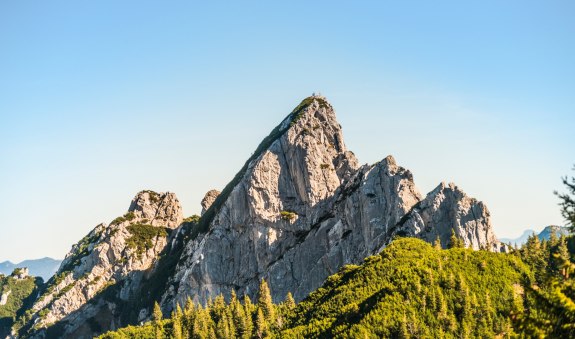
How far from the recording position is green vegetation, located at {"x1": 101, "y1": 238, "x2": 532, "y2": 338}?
79.9 meters

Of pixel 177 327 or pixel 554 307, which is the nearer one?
pixel 554 307

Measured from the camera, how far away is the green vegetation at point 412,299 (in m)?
79.9

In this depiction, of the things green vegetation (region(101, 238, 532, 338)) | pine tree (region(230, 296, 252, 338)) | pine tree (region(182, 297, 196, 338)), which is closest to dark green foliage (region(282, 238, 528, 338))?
green vegetation (region(101, 238, 532, 338))

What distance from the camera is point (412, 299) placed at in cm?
8488

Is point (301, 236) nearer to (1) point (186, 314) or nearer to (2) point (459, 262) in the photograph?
(1) point (186, 314)

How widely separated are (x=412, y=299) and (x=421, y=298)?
5.36 ft

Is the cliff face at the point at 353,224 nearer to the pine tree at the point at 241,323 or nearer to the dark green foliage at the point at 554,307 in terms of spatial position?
the pine tree at the point at 241,323

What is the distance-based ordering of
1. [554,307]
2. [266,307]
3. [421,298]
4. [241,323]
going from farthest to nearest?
[266,307] → [241,323] → [421,298] → [554,307]

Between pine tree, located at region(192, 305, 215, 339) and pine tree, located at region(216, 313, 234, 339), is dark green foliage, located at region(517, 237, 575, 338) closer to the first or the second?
pine tree, located at region(216, 313, 234, 339)

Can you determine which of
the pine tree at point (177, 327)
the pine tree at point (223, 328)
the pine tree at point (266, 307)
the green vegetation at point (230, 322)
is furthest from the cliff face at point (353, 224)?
the pine tree at point (223, 328)

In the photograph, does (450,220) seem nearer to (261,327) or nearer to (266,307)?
(266,307)

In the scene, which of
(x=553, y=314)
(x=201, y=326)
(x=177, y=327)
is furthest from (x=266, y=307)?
(x=553, y=314)

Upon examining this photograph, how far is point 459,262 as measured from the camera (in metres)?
100

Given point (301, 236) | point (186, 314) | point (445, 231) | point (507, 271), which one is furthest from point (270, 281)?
point (507, 271)
